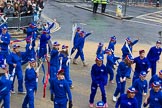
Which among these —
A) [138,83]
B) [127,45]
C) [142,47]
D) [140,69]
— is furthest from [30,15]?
[138,83]

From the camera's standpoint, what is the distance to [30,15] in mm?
27625

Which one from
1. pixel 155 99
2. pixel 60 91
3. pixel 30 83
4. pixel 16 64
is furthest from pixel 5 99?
pixel 155 99

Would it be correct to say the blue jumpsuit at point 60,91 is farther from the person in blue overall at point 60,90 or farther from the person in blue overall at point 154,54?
the person in blue overall at point 154,54

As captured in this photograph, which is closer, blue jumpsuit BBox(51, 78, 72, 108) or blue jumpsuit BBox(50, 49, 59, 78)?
blue jumpsuit BBox(51, 78, 72, 108)

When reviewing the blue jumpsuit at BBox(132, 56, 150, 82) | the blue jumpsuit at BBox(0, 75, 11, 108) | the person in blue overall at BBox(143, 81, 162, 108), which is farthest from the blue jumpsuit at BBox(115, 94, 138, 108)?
the blue jumpsuit at BBox(132, 56, 150, 82)

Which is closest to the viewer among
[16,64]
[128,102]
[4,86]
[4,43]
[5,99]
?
[128,102]

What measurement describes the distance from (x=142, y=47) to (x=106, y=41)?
2219 millimetres

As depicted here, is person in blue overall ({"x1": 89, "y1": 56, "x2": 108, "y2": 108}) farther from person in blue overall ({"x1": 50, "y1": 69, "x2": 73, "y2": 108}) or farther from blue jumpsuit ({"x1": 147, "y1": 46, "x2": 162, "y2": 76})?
blue jumpsuit ({"x1": 147, "y1": 46, "x2": 162, "y2": 76})

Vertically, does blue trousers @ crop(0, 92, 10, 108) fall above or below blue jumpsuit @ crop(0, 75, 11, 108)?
below

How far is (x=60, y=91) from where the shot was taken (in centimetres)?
1177

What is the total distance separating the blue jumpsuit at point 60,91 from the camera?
11664 millimetres

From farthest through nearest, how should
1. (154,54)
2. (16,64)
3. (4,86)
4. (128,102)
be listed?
1. (154,54)
2. (16,64)
3. (4,86)
4. (128,102)

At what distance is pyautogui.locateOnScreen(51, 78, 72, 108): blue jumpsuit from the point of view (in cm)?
1166

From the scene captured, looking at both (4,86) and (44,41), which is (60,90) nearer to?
(4,86)
